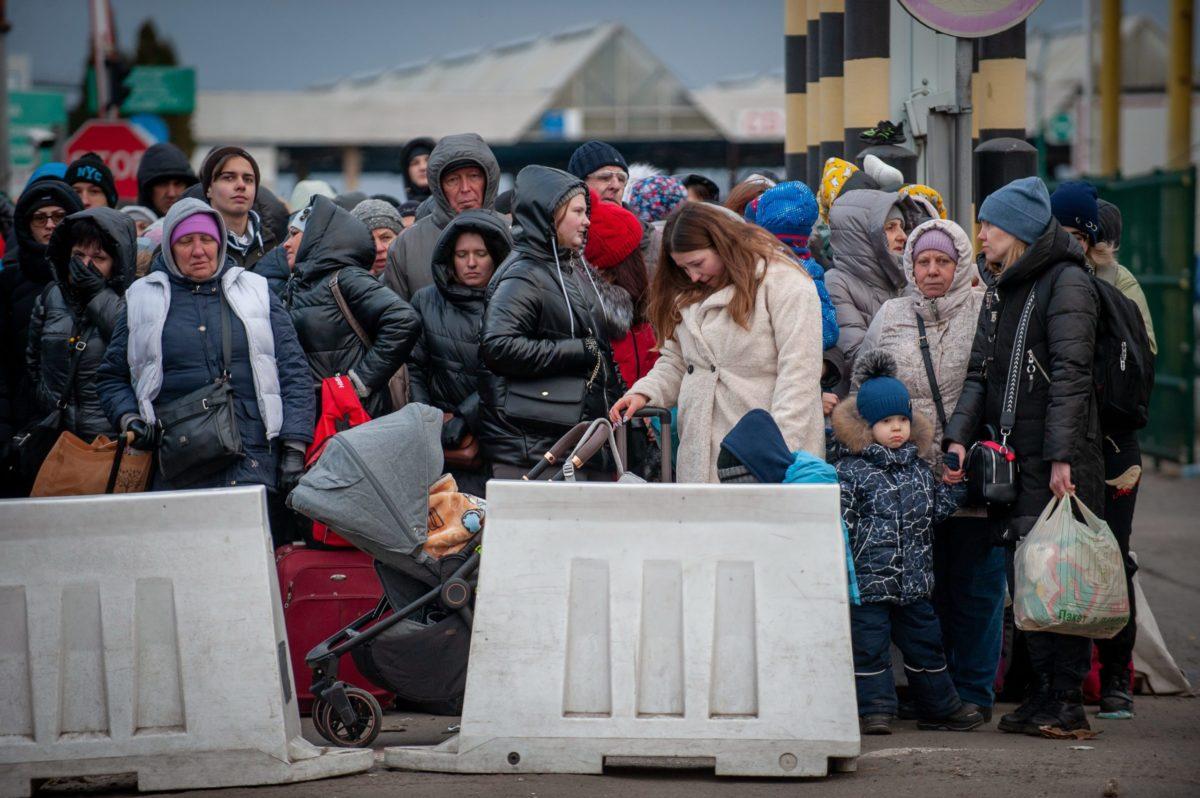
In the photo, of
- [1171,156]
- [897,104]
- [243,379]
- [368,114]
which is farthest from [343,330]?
[368,114]

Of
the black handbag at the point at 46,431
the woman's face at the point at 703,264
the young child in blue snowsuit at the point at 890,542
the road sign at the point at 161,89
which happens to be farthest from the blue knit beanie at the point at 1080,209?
the road sign at the point at 161,89

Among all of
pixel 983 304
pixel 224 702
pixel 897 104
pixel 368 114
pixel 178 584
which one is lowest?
pixel 224 702

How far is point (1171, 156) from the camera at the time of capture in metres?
29.0

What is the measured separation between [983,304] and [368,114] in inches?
2107

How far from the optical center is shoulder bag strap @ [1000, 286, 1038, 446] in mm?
6906

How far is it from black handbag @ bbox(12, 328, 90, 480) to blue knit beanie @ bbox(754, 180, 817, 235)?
10.1 ft

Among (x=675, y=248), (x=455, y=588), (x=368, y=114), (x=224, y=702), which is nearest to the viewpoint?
(x=224, y=702)

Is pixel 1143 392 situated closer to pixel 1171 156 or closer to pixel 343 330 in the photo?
pixel 343 330

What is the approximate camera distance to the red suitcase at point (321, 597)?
7297mm

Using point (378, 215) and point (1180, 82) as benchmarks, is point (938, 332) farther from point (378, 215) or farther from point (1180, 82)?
point (1180, 82)

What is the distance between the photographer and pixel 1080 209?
7.53m

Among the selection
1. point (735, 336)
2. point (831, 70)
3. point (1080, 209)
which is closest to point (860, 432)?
point (735, 336)

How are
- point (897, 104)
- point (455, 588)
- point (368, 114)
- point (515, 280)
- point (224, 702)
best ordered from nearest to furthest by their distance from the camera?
point (224, 702) < point (455, 588) < point (515, 280) < point (897, 104) < point (368, 114)

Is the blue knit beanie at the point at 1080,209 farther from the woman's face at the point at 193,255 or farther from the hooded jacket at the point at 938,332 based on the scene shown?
the woman's face at the point at 193,255
